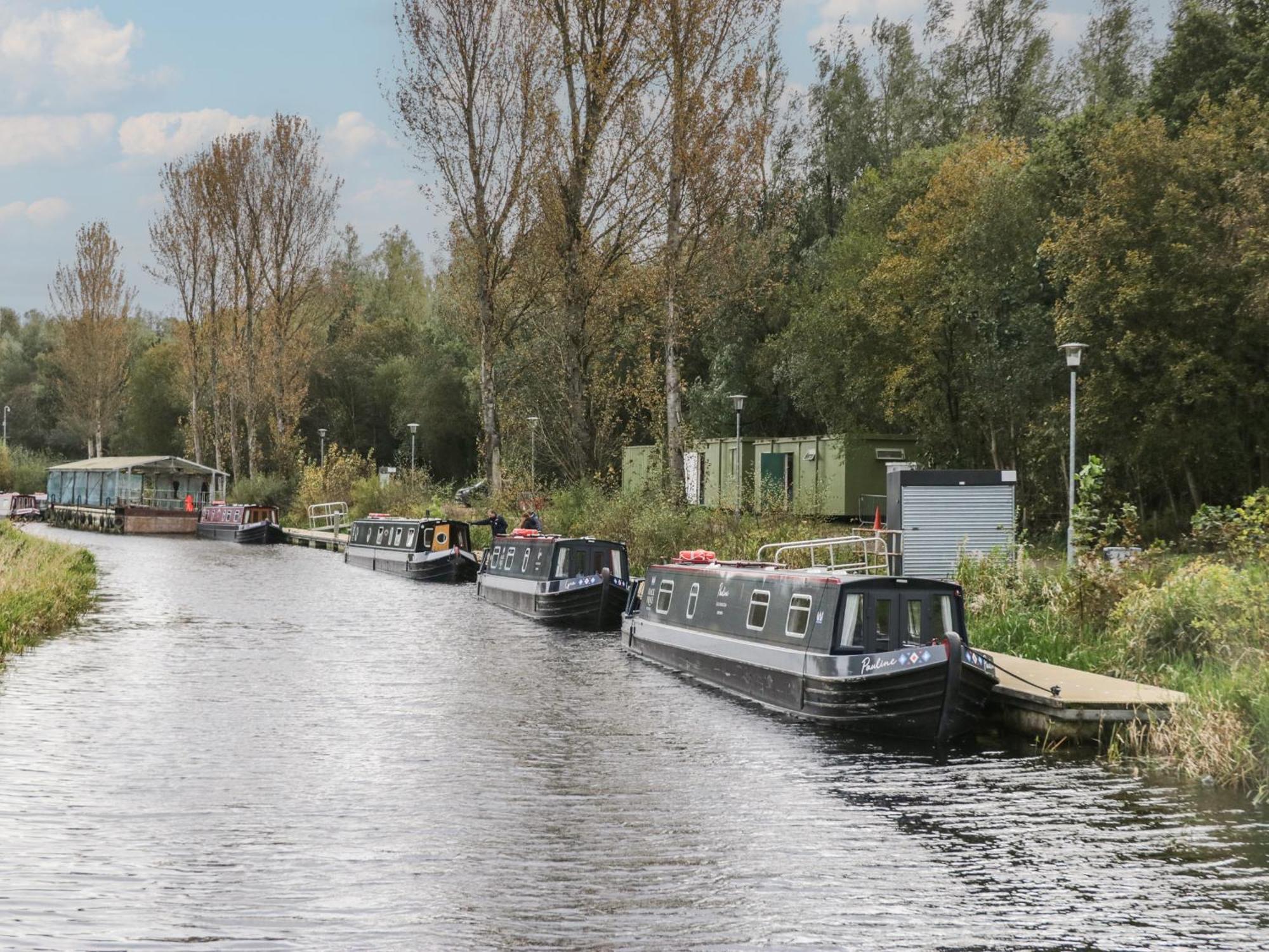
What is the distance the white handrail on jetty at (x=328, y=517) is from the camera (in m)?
60.8

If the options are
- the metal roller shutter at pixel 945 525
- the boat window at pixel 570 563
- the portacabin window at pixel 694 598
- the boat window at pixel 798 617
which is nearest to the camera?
the boat window at pixel 798 617

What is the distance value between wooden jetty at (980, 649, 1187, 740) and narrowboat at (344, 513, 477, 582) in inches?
1018

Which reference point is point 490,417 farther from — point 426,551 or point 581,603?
point 581,603

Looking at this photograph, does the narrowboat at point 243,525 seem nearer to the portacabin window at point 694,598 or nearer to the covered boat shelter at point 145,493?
the covered boat shelter at point 145,493

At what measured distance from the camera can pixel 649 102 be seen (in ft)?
116

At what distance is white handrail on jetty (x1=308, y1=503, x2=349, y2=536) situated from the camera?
60844mm

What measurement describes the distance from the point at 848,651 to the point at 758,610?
2.78 m

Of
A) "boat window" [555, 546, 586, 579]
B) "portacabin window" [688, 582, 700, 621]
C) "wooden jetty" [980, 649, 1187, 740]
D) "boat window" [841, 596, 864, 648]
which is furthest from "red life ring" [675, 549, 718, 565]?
"wooden jetty" [980, 649, 1187, 740]

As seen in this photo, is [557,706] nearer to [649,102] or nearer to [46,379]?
[649,102]

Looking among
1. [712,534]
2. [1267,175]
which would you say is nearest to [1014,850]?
→ [712,534]

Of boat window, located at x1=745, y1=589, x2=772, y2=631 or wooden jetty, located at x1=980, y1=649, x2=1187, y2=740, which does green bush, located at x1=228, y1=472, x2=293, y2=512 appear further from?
wooden jetty, located at x1=980, y1=649, x2=1187, y2=740

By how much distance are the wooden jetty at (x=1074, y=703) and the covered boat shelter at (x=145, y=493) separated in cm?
5867

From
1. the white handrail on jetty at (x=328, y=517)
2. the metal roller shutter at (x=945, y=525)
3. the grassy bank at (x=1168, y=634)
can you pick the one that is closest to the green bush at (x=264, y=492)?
the white handrail on jetty at (x=328, y=517)

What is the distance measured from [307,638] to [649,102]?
1743 centimetres
